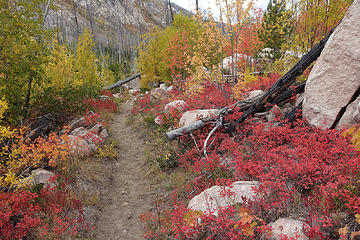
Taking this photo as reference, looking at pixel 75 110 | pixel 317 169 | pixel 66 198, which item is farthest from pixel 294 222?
pixel 75 110

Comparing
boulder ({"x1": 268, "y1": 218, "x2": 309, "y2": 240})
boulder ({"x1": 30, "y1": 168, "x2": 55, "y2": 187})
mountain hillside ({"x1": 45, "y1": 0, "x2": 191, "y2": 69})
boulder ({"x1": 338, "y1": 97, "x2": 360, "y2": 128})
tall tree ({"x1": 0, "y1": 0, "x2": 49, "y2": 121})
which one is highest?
mountain hillside ({"x1": 45, "y1": 0, "x2": 191, "y2": 69})

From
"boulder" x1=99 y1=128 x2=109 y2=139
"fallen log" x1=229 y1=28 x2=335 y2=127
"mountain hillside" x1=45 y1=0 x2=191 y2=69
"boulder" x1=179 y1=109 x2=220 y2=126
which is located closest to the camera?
"fallen log" x1=229 y1=28 x2=335 y2=127

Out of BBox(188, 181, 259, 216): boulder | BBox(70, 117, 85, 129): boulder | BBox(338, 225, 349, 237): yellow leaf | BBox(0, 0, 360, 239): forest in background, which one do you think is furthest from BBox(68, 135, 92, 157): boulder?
BBox(338, 225, 349, 237): yellow leaf

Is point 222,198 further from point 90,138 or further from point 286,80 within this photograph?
point 90,138

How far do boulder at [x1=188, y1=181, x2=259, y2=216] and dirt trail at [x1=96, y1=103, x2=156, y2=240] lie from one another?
171cm

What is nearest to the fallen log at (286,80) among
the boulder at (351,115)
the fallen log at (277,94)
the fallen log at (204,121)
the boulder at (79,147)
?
the fallen log at (277,94)

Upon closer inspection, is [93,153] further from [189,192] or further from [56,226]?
[189,192]

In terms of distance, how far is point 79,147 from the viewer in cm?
734

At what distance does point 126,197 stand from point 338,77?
6.46 m

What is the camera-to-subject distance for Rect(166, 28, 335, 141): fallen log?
5992 mm

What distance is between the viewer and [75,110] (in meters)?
10.9

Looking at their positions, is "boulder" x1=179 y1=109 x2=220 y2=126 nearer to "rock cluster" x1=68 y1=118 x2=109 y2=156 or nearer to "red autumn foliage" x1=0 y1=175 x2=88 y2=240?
"rock cluster" x1=68 y1=118 x2=109 y2=156

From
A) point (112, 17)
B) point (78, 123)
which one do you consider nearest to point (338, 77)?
point (78, 123)

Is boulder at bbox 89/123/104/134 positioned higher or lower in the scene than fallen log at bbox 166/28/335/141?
lower
